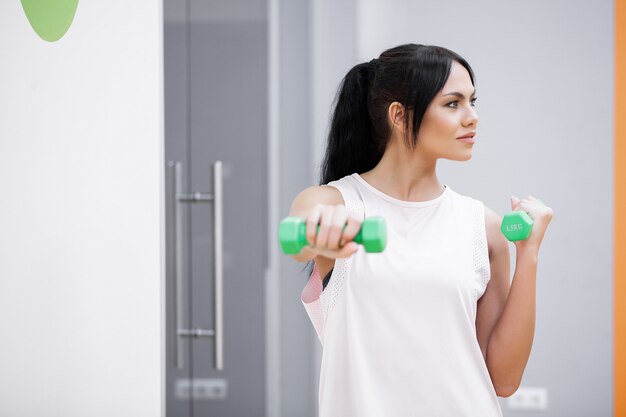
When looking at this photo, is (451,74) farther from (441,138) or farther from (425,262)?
(425,262)

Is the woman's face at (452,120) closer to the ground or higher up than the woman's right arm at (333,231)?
higher up

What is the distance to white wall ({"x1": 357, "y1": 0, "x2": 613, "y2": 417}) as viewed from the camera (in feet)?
7.85

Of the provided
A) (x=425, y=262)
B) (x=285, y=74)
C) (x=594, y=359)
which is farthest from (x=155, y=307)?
(x=594, y=359)

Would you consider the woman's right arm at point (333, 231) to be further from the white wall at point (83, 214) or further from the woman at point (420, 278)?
the white wall at point (83, 214)

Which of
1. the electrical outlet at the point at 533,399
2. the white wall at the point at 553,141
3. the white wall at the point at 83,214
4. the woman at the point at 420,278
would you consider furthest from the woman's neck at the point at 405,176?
the electrical outlet at the point at 533,399

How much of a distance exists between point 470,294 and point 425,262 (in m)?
0.10

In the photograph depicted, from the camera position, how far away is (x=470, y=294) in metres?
1.16

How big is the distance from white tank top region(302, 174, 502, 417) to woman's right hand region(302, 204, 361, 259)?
0.32 meters

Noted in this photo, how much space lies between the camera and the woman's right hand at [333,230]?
2.65 ft

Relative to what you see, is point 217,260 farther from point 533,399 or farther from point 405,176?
point 533,399

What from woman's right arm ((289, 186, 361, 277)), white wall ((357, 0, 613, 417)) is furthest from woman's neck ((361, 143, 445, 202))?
Answer: white wall ((357, 0, 613, 417))

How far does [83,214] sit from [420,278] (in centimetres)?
80

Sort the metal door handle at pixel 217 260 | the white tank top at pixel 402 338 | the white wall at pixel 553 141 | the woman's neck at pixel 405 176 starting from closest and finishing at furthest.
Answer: the white tank top at pixel 402 338
the woman's neck at pixel 405 176
the metal door handle at pixel 217 260
the white wall at pixel 553 141

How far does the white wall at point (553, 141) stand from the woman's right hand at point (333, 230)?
165 centimetres
